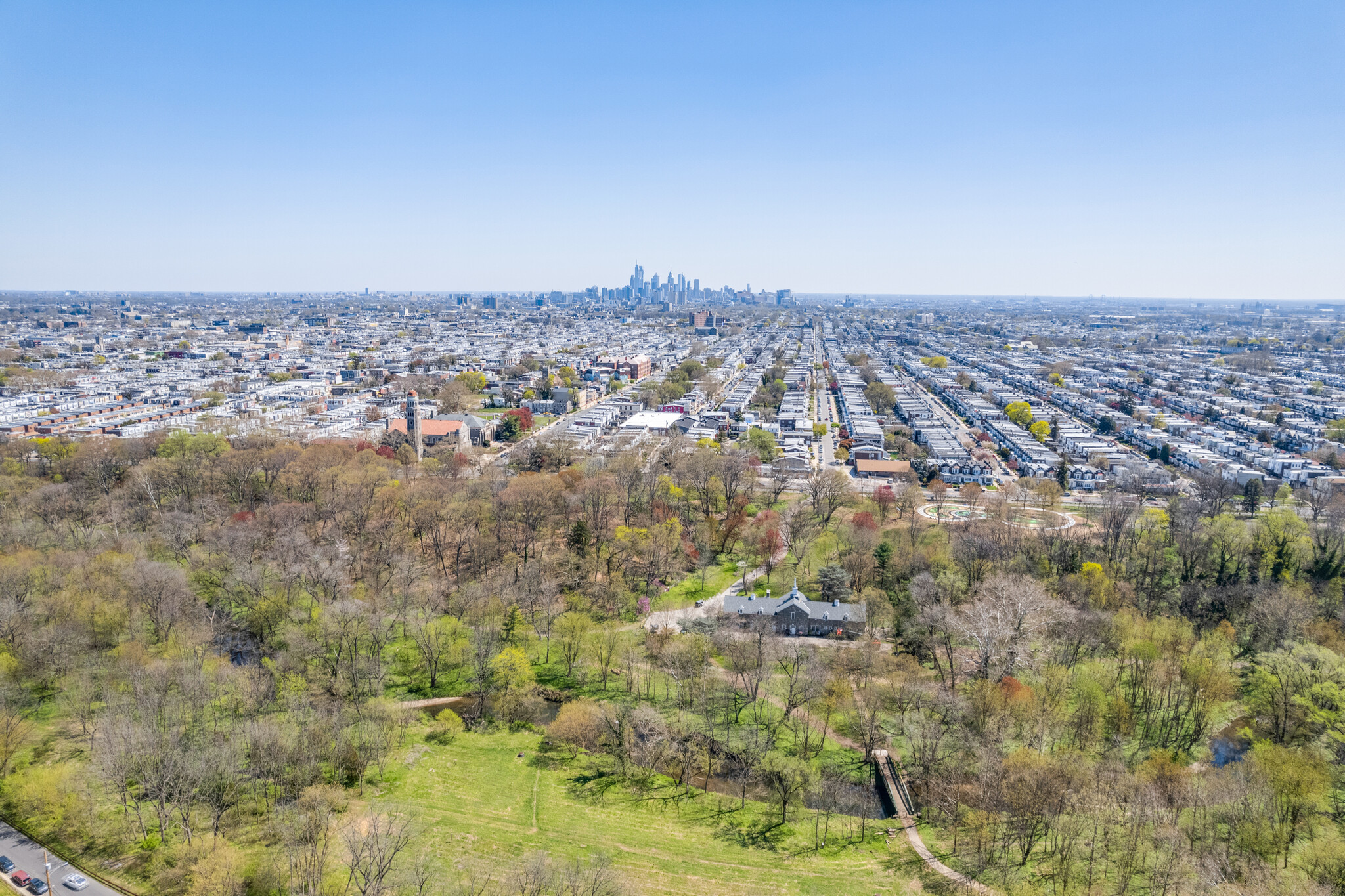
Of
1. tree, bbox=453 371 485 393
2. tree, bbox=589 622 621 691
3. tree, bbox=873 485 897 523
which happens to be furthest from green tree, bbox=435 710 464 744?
tree, bbox=453 371 485 393

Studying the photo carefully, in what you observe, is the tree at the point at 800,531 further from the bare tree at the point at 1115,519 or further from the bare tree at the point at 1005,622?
the bare tree at the point at 1115,519

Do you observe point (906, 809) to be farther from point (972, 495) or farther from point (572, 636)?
point (972, 495)

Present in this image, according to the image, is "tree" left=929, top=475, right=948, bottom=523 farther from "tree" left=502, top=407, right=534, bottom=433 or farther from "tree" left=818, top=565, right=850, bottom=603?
"tree" left=502, top=407, right=534, bottom=433

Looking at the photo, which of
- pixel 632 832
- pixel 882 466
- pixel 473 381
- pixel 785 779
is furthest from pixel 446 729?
pixel 473 381

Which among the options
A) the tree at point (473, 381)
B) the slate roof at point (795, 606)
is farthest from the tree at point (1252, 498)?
the tree at point (473, 381)

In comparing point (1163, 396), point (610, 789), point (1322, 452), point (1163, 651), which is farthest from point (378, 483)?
point (1163, 396)

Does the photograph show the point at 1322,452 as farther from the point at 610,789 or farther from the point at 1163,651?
the point at 610,789
